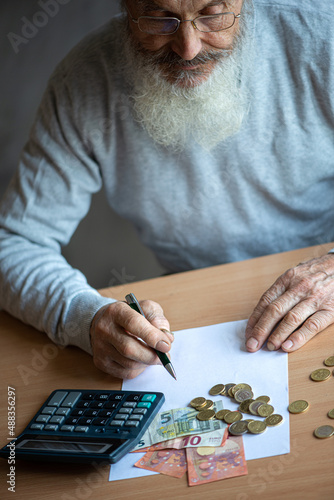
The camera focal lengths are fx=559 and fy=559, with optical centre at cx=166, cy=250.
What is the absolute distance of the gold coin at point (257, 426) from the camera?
1.03 meters

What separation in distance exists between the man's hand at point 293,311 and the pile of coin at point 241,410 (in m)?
0.13

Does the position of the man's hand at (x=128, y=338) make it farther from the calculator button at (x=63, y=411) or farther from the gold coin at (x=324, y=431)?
the gold coin at (x=324, y=431)

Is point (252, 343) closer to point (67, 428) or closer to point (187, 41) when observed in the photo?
point (67, 428)

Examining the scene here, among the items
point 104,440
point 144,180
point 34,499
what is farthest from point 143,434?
point 144,180

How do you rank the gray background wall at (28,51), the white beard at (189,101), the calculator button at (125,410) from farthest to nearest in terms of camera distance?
the gray background wall at (28,51), the white beard at (189,101), the calculator button at (125,410)

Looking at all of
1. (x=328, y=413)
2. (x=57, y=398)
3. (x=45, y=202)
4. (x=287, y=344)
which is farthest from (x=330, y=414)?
(x=45, y=202)

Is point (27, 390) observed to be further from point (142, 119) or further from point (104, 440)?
point (142, 119)

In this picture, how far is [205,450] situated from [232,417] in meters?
0.09

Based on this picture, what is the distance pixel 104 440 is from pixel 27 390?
35 centimetres

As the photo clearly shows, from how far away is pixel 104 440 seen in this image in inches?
43.0

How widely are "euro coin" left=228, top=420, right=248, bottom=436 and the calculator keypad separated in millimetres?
178

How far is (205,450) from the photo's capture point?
3.35ft

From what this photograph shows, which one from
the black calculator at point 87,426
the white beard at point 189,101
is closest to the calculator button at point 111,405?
the black calculator at point 87,426

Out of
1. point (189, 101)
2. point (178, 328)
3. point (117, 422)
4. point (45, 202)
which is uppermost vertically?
point (189, 101)
